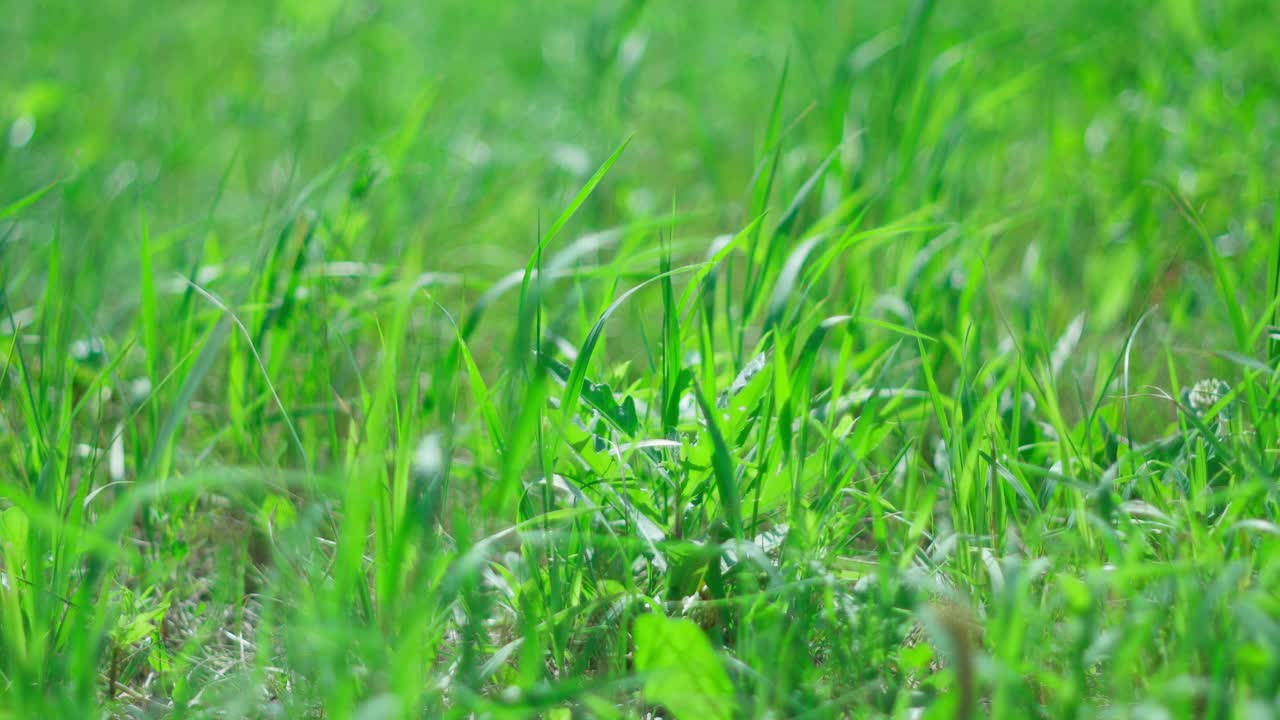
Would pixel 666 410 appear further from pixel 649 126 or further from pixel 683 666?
pixel 649 126

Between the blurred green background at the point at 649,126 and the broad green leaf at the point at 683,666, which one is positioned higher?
the blurred green background at the point at 649,126

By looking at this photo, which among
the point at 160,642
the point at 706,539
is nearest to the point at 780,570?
the point at 706,539

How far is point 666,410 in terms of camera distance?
Answer: 1.29m

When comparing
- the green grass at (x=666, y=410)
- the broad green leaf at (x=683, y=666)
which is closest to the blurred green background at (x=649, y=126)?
the green grass at (x=666, y=410)

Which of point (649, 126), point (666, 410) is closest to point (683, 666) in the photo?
point (666, 410)

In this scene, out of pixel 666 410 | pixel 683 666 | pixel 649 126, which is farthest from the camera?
pixel 649 126

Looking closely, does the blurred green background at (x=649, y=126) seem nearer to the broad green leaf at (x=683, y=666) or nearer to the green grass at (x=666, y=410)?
the green grass at (x=666, y=410)

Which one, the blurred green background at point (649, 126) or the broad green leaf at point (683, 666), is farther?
the blurred green background at point (649, 126)

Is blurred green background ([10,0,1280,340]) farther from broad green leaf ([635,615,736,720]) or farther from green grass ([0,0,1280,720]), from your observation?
broad green leaf ([635,615,736,720])

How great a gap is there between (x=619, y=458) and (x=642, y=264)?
0.95 metres

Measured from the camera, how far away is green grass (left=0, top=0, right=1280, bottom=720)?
103 cm

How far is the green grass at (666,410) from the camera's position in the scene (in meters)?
1.03

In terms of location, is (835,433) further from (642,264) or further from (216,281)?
(216,281)

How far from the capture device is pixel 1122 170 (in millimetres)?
2434
